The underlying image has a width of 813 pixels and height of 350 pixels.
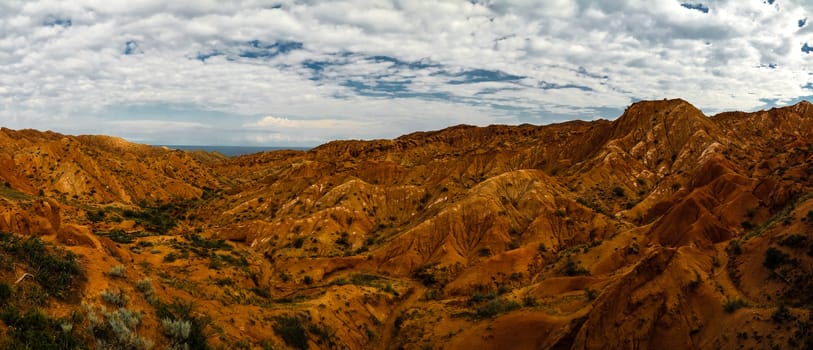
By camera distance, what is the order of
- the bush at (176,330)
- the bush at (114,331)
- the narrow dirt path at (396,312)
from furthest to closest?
the narrow dirt path at (396,312)
the bush at (176,330)
the bush at (114,331)

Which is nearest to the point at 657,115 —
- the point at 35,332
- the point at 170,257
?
the point at 170,257

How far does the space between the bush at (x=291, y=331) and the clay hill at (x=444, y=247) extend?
0.64 ft

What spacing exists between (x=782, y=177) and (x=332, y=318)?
4589cm

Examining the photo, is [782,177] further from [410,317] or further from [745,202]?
[410,317]

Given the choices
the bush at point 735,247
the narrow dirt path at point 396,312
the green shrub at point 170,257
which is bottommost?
the narrow dirt path at point 396,312

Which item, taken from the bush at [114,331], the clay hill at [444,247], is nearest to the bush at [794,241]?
the clay hill at [444,247]

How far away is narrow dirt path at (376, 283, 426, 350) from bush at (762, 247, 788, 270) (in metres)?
27.1

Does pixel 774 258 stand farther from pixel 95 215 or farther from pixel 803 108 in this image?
pixel 803 108

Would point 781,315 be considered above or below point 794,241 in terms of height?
below

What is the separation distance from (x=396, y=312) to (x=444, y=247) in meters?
16.6

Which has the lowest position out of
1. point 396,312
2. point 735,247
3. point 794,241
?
point 396,312

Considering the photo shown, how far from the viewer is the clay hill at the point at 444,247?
16.4m

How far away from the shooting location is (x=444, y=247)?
5856cm

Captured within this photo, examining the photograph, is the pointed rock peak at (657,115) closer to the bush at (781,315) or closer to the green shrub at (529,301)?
the green shrub at (529,301)
